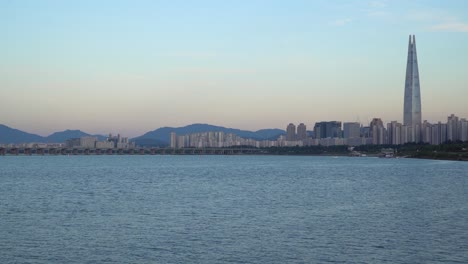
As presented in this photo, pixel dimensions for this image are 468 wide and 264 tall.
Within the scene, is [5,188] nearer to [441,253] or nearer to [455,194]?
[455,194]

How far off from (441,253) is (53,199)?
2179cm

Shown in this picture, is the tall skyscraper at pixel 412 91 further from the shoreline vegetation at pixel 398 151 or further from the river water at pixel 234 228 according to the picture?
the river water at pixel 234 228

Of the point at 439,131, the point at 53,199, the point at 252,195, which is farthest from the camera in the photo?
the point at 439,131

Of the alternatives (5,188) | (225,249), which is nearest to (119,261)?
(225,249)

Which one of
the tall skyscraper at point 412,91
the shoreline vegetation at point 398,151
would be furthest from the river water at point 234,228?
the tall skyscraper at point 412,91

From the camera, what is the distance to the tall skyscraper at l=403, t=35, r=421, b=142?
627 ft

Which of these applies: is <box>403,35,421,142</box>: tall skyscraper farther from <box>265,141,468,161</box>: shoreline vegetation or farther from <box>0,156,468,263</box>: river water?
<box>0,156,468,263</box>: river water

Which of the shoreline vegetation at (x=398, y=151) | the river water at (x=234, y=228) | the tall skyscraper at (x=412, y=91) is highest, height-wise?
the tall skyscraper at (x=412, y=91)

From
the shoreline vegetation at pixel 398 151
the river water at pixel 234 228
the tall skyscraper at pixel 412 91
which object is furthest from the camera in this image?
the tall skyscraper at pixel 412 91

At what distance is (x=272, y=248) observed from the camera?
1803 centimetres

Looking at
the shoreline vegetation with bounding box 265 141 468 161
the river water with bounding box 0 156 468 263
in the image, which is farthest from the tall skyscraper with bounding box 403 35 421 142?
the river water with bounding box 0 156 468 263

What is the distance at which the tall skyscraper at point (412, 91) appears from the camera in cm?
19125

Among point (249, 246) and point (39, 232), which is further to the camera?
point (39, 232)

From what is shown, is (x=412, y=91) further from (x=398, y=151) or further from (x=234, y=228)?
(x=234, y=228)
